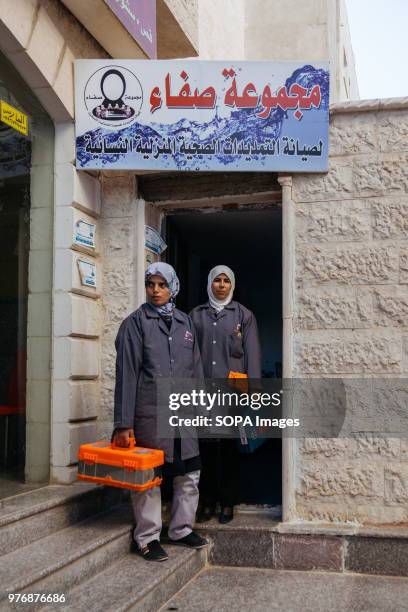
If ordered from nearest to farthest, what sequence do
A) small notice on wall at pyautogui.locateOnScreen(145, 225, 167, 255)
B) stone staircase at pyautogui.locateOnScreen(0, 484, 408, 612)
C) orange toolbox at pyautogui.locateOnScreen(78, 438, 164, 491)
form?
stone staircase at pyautogui.locateOnScreen(0, 484, 408, 612), orange toolbox at pyautogui.locateOnScreen(78, 438, 164, 491), small notice on wall at pyautogui.locateOnScreen(145, 225, 167, 255)

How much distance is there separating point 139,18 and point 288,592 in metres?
4.78

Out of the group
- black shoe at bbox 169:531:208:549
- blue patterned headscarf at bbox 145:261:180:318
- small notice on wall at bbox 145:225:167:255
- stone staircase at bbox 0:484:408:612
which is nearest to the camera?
stone staircase at bbox 0:484:408:612

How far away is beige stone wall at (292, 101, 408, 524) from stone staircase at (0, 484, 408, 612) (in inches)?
11.0

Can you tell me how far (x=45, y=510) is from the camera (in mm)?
4562

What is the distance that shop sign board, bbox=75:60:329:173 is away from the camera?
5.35m

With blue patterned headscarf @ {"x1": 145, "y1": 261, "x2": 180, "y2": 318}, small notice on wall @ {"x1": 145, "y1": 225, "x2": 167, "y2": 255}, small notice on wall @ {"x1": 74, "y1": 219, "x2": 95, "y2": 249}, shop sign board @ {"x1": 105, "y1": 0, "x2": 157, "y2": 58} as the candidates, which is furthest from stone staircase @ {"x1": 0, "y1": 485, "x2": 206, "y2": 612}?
shop sign board @ {"x1": 105, "y1": 0, "x2": 157, "y2": 58}

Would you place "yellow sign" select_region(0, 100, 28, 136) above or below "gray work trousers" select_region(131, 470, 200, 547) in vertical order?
above

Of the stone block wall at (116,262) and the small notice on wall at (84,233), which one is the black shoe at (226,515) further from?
the small notice on wall at (84,233)

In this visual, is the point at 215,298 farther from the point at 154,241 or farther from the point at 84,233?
the point at 84,233

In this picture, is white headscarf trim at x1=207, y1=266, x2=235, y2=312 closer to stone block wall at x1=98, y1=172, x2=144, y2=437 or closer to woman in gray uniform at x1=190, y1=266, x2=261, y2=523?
woman in gray uniform at x1=190, y1=266, x2=261, y2=523

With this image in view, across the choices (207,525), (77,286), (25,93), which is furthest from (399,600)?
(25,93)

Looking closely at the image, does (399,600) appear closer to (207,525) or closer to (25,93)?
(207,525)
